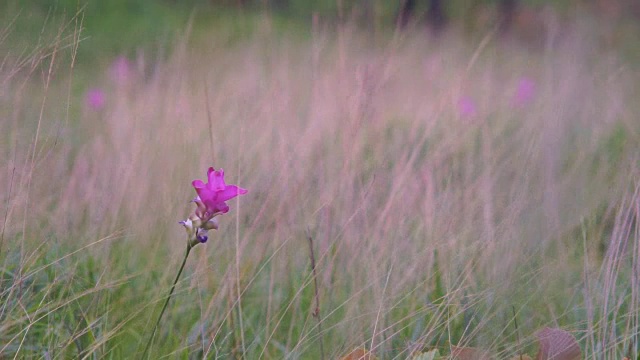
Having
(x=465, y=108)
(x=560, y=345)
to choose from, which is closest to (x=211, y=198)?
(x=560, y=345)

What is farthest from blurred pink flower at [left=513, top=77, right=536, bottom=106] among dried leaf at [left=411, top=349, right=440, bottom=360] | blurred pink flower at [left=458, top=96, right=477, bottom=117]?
dried leaf at [left=411, top=349, right=440, bottom=360]

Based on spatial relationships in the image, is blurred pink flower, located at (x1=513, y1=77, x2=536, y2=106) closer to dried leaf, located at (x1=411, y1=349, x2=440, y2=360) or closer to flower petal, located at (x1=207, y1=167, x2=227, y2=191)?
dried leaf, located at (x1=411, y1=349, x2=440, y2=360)

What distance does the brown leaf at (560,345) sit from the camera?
1327 mm

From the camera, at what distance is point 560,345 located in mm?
1330

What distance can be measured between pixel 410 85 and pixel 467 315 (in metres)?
3.50

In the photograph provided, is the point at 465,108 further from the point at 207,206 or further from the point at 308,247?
the point at 207,206

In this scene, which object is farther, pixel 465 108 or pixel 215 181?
pixel 465 108

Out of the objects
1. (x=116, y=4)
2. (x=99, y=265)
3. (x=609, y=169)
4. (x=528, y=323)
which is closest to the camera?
(x=528, y=323)

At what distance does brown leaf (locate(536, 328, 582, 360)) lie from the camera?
1327 millimetres

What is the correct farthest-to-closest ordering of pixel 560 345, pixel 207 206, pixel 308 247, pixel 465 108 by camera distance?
1. pixel 465 108
2. pixel 308 247
3. pixel 560 345
4. pixel 207 206

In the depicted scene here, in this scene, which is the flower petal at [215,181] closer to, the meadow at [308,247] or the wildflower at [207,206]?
the wildflower at [207,206]

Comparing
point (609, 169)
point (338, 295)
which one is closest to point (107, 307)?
point (338, 295)

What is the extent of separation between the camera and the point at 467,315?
1.57 m

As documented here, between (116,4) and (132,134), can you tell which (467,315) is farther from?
(116,4)
